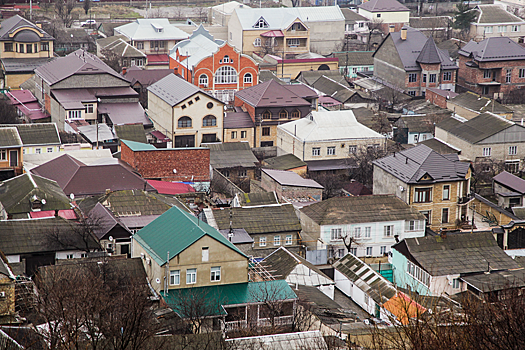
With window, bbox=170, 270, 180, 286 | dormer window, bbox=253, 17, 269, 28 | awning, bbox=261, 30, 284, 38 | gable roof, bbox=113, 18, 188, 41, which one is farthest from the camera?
dormer window, bbox=253, 17, 269, 28

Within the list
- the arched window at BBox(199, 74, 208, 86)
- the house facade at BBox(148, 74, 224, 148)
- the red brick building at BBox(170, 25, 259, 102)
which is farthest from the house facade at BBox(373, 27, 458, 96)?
the house facade at BBox(148, 74, 224, 148)

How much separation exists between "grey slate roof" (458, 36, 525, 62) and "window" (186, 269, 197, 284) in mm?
49344

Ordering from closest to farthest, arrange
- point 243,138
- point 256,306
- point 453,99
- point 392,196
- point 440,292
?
1. point 256,306
2. point 440,292
3. point 392,196
4. point 243,138
5. point 453,99

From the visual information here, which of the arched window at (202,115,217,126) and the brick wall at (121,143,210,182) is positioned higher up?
the arched window at (202,115,217,126)

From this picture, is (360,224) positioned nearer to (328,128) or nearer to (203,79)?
(328,128)

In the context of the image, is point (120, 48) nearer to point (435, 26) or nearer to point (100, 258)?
point (435, 26)

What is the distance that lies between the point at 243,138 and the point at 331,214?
20010 mm

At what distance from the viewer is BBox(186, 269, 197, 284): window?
32.9 meters

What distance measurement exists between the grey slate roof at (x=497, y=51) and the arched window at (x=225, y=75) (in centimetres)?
2175

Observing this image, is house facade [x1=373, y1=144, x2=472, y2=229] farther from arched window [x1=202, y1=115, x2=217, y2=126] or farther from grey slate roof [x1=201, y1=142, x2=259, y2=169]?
arched window [x1=202, y1=115, x2=217, y2=126]

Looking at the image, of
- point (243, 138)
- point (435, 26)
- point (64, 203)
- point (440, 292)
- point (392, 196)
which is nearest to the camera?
point (440, 292)

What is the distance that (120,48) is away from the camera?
263ft

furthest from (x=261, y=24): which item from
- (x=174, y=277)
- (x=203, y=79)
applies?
(x=174, y=277)

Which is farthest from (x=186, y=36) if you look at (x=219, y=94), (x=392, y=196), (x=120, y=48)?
(x=392, y=196)
